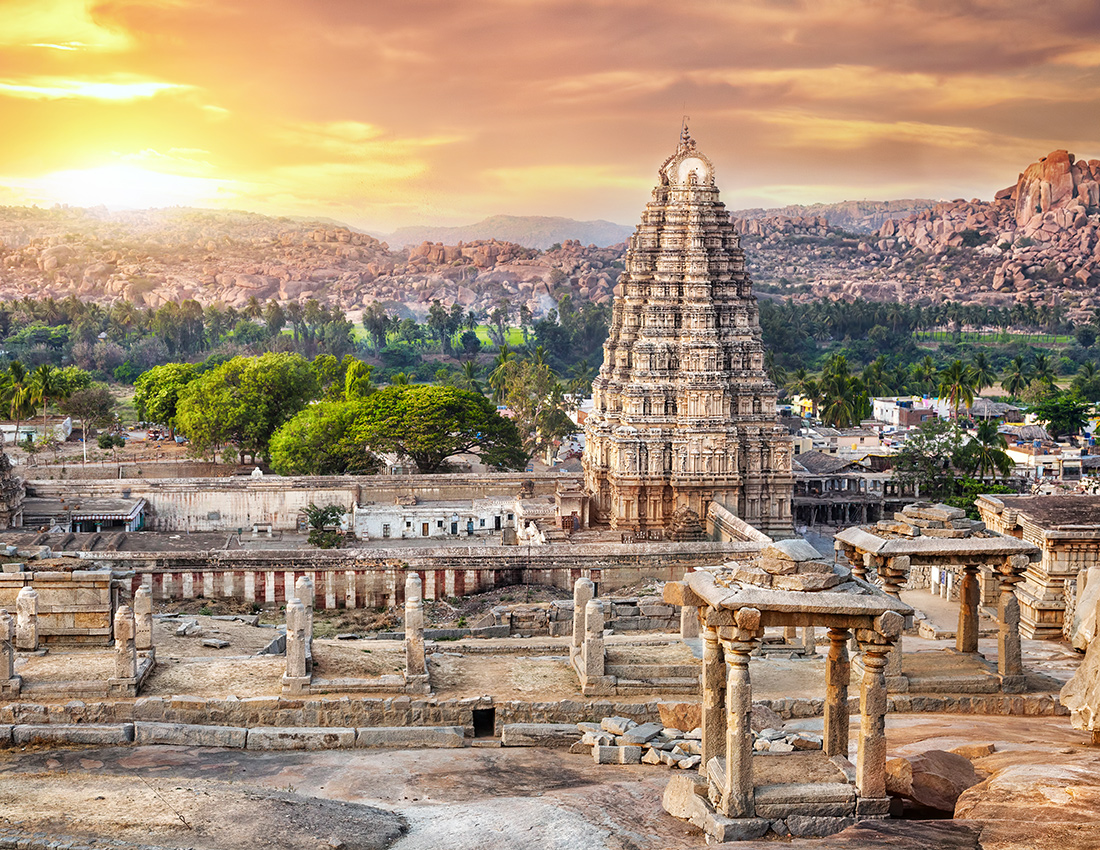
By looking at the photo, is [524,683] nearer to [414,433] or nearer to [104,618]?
[104,618]

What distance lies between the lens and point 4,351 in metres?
108

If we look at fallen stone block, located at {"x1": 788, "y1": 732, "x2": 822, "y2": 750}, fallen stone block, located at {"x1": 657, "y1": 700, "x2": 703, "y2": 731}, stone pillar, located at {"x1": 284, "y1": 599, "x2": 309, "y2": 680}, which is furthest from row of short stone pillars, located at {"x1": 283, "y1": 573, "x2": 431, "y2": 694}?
fallen stone block, located at {"x1": 788, "y1": 732, "x2": 822, "y2": 750}

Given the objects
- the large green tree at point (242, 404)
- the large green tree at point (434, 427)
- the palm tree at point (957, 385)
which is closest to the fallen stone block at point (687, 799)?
the large green tree at point (434, 427)

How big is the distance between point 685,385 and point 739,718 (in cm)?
2793

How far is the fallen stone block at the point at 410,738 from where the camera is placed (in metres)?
18.5

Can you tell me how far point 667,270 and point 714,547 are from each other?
1090cm

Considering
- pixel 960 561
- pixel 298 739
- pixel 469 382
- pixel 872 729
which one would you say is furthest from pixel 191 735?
pixel 469 382

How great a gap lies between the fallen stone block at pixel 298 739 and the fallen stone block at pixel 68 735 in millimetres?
1803

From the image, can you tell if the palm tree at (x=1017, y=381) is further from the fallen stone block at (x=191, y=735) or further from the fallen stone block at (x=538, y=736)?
the fallen stone block at (x=191, y=735)

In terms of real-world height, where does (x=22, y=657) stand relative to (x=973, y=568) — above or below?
below

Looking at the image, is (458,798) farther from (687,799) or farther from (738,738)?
(738,738)

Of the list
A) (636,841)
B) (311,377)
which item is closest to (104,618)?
(636,841)

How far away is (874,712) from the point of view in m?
14.7

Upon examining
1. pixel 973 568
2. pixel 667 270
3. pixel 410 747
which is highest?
pixel 667 270
